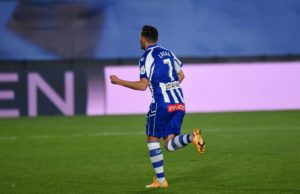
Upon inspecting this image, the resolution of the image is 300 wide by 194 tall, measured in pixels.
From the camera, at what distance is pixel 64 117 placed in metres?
16.6

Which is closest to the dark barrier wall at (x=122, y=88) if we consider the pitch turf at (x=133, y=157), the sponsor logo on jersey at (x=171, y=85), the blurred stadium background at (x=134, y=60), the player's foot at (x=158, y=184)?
the blurred stadium background at (x=134, y=60)

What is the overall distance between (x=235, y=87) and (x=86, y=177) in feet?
29.7

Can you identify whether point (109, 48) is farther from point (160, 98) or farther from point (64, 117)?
point (160, 98)

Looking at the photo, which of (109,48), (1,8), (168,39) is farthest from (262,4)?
(1,8)

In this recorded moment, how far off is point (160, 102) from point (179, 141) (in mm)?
493

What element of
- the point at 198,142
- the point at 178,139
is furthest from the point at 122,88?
the point at 198,142

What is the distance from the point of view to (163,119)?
26.0ft

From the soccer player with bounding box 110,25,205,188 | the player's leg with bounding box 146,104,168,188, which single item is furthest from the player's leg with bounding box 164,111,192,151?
the player's leg with bounding box 146,104,168,188

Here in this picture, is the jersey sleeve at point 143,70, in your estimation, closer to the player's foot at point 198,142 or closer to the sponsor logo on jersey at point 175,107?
the sponsor logo on jersey at point 175,107

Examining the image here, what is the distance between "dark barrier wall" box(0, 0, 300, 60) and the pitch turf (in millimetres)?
2084

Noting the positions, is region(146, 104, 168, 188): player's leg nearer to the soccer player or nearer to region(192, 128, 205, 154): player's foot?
the soccer player

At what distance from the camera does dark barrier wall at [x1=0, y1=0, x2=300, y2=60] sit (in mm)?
17250

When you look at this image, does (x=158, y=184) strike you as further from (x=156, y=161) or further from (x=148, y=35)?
(x=148, y=35)

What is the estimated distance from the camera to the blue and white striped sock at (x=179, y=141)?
769 centimetres
